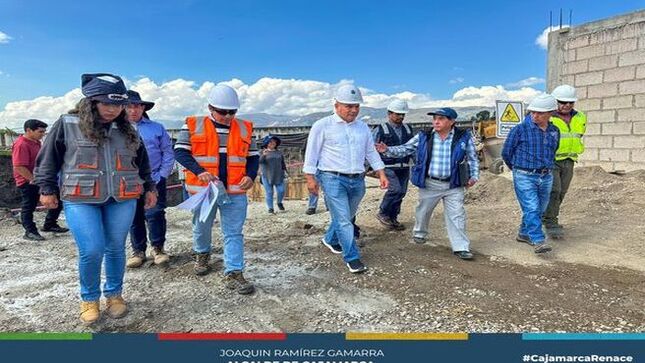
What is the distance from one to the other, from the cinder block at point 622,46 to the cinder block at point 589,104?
34.6 inches

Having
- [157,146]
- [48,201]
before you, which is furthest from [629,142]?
[48,201]

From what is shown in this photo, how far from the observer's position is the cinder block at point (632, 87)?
7719 mm

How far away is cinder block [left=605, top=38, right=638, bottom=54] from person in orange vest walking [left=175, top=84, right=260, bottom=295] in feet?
24.3

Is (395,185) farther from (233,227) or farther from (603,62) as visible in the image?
(603,62)

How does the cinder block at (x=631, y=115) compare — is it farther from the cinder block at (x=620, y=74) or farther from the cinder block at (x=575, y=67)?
the cinder block at (x=575, y=67)

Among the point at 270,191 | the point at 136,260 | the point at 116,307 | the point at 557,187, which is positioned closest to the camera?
the point at 116,307

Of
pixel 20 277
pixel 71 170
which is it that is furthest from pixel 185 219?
pixel 71 170

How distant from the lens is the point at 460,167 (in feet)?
15.4

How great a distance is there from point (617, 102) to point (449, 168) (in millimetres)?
5337

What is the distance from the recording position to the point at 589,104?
8484mm

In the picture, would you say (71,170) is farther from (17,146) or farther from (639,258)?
(639,258)

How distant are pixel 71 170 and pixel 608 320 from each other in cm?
391

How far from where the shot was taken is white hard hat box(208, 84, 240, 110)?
3664mm

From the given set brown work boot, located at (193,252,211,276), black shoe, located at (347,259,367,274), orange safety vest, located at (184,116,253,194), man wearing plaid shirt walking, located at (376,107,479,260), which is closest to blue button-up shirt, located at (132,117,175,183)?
orange safety vest, located at (184,116,253,194)
